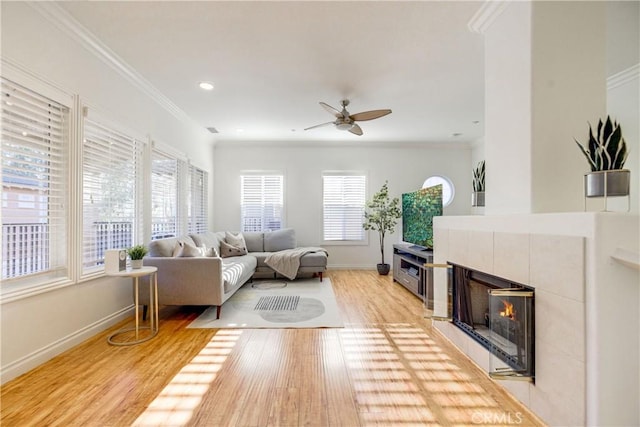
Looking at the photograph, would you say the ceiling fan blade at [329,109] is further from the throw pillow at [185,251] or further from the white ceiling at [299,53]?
the throw pillow at [185,251]

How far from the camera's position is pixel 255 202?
6230 mm

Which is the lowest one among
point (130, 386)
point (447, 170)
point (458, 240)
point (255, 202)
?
point (130, 386)

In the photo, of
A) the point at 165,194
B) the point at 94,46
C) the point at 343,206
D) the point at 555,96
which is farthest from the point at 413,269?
the point at 94,46

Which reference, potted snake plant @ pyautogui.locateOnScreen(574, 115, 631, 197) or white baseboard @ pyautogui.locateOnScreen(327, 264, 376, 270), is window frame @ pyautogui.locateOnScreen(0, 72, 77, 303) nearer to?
Answer: potted snake plant @ pyautogui.locateOnScreen(574, 115, 631, 197)

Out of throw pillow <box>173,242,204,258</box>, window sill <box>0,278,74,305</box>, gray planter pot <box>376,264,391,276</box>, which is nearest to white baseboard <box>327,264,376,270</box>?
gray planter pot <box>376,264,391,276</box>

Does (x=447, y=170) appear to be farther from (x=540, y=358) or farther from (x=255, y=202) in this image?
(x=540, y=358)

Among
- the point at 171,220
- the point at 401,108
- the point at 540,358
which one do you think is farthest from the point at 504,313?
the point at 171,220

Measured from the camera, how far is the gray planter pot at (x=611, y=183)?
4.77 ft

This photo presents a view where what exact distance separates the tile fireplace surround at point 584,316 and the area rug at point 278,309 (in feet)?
5.72

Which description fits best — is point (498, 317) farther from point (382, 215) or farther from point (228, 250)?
point (228, 250)

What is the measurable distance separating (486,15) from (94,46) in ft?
11.0

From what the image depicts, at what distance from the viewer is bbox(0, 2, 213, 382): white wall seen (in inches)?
77.4

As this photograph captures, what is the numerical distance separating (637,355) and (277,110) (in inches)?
166

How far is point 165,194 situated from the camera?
414cm
